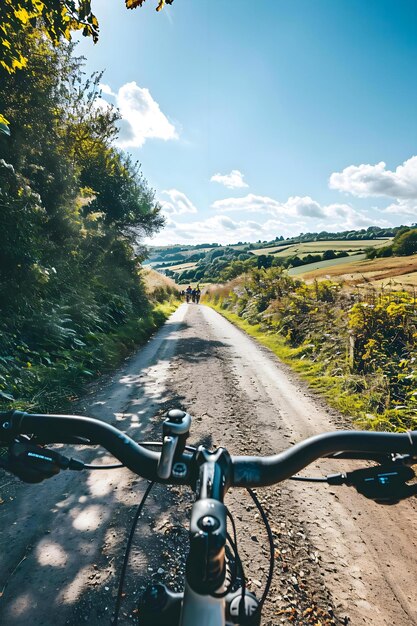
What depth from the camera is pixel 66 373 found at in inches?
331

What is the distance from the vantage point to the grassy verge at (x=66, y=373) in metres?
6.77

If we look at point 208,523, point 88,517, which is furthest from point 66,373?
point 208,523

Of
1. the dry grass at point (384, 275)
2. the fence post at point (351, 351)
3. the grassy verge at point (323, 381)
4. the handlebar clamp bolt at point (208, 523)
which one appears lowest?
the grassy verge at point (323, 381)

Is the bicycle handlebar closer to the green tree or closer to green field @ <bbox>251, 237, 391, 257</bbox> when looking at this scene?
the green tree

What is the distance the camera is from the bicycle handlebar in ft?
4.39

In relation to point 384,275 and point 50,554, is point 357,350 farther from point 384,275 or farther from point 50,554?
point 384,275

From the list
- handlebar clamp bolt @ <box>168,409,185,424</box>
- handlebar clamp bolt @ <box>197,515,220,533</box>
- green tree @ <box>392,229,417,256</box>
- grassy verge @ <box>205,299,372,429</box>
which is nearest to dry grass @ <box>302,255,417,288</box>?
grassy verge @ <box>205,299,372,429</box>

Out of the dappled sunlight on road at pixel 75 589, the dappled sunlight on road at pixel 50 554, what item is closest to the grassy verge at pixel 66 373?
the dappled sunlight on road at pixel 50 554

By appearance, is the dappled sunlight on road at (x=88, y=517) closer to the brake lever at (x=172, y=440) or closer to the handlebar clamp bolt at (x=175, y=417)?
the brake lever at (x=172, y=440)

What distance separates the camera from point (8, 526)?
12.0 ft

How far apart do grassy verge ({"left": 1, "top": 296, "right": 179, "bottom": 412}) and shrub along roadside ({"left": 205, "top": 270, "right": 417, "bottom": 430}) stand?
5898 mm

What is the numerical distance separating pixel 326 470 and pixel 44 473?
182 inches

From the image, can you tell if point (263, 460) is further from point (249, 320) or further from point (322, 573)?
point (249, 320)

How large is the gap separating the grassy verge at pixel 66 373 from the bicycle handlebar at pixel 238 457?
5.12 m
